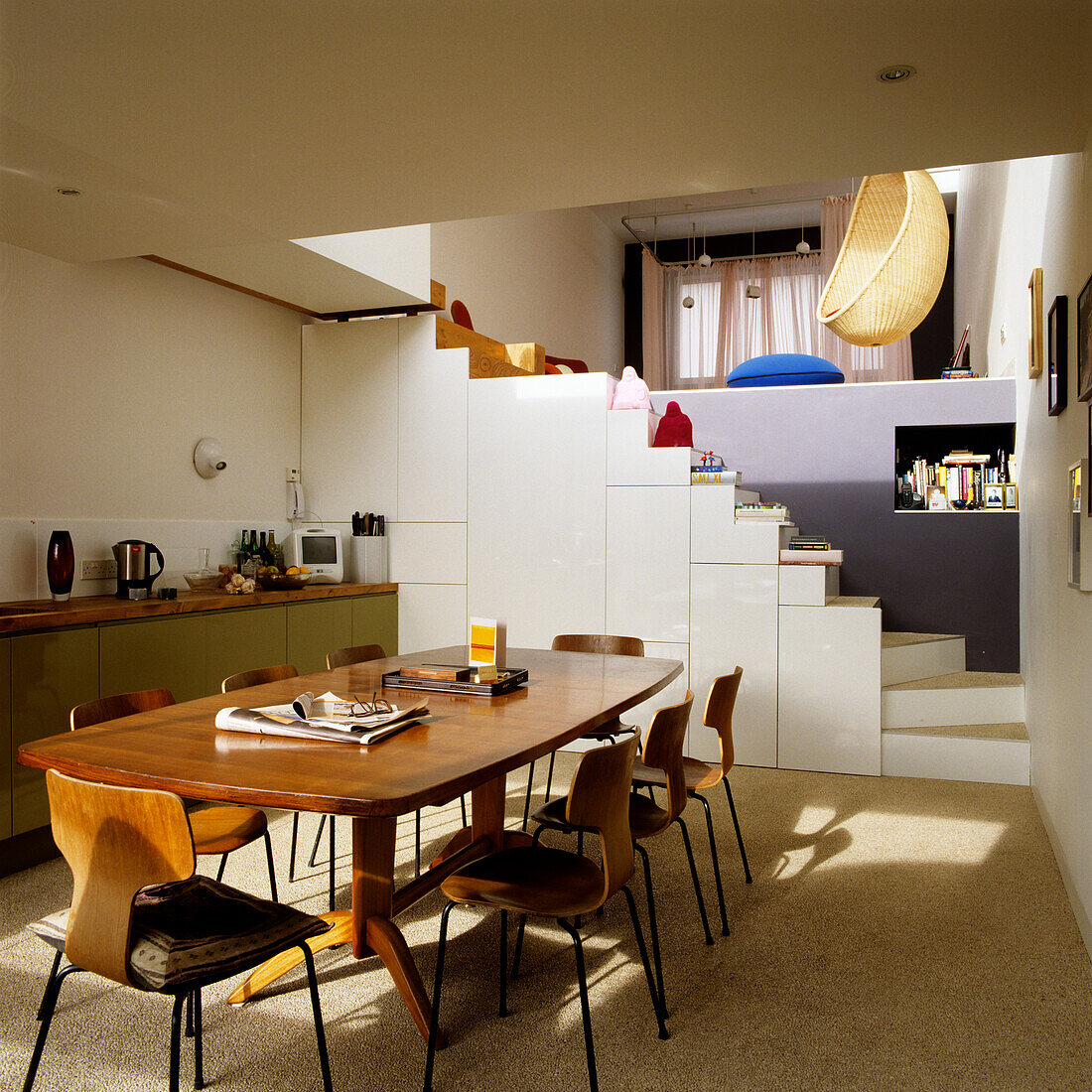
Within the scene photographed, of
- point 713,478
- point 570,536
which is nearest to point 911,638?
point 713,478

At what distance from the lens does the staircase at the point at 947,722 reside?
4.86 metres

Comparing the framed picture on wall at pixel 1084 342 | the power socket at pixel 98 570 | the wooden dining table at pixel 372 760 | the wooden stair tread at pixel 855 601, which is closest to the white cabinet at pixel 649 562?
the wooden stair tread at pixel 855 601

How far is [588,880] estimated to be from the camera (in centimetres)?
230

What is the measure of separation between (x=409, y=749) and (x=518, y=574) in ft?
11.6

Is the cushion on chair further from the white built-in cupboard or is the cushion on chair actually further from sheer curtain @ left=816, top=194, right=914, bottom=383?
sheer curtain @ left=816, top=194, right=914, bottom=383

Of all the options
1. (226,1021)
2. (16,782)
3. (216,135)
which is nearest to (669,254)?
(216,135)

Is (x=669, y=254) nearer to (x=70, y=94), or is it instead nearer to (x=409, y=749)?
(x=70, y=94)

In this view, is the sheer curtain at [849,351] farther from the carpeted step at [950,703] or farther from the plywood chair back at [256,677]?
the plywood chair back at [256,677]

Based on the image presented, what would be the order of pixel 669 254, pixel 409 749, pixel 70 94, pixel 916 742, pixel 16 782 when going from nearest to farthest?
pixel 409 749
pixel 70 94
pixel 16 782
pixel 916 742
pixel 669 254

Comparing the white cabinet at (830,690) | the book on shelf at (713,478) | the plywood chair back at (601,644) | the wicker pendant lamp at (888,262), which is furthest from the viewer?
the book on shelf at (713,478)

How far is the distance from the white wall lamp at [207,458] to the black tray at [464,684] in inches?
104

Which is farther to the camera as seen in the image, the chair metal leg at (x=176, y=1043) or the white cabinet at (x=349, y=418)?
the white cabinet at (x=349, y=418)

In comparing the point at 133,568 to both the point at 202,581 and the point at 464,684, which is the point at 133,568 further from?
the point at 464,684

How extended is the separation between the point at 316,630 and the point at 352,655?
131cm
